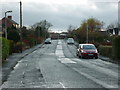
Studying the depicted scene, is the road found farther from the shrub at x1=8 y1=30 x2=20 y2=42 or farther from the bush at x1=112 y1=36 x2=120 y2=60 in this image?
the shrub at x1=8 y1=30 x2=20 y2=42

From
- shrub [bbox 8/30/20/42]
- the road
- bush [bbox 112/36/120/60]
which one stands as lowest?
the road

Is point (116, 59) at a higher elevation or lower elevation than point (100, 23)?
lower

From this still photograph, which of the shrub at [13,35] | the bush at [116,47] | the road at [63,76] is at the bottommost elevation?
the road at [63,76]

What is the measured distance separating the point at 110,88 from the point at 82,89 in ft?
3.39

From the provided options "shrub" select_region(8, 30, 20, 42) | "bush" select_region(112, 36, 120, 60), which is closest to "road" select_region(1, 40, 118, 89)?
"bush" select_region(112, 36, 120, 60)

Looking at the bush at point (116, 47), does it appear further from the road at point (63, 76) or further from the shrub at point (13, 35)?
the shrub at point (13, 35)

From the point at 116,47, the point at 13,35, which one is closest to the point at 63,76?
the point at 116,47

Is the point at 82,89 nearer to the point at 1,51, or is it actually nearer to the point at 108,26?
the point at 1,51

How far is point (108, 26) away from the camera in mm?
111312

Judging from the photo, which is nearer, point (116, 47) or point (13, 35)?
point (116, 47)

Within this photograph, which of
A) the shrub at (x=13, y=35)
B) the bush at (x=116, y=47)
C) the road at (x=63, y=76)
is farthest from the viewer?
the shrub at (x=13, y=35)

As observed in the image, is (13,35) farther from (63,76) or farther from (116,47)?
(63,76)

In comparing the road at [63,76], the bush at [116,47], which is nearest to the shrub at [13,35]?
the bush at [116,47]

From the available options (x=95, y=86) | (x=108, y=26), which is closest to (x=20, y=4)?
(x=95, y=86)
